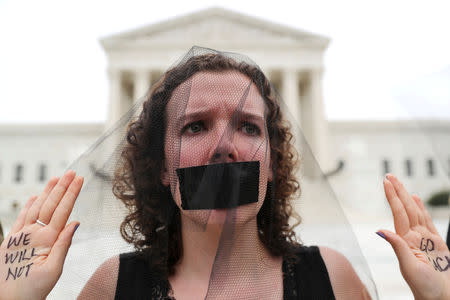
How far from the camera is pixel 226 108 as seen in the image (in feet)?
3.93

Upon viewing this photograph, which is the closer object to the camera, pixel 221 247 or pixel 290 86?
pixel 221 247

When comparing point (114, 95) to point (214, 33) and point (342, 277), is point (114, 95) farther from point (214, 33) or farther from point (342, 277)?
point (342, 277)

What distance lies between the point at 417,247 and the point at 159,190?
93 cm

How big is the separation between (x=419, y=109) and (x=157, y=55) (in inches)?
1428

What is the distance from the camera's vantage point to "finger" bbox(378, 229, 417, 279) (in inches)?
50.1

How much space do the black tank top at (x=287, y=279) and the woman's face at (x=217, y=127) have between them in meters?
0.34

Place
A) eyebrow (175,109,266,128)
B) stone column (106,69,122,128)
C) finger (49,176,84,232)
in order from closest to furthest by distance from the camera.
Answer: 1. eyebrow (175,109,266,128)
2. finger (49,176,84,232)
3. stone column (106,69,122,128)

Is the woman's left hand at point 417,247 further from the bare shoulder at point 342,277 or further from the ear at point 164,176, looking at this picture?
the ear at point 164,176

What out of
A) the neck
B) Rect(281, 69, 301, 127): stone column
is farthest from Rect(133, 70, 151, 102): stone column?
the neck

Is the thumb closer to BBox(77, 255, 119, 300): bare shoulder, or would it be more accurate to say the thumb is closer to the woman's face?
the woman's face

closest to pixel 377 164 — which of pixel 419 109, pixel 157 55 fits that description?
pixel 157 55

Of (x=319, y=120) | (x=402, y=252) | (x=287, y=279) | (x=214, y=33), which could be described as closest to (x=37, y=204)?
(x=287, y=279)

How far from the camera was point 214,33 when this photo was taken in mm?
36656

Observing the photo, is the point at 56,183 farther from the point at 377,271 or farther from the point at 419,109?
the point at 377,271
